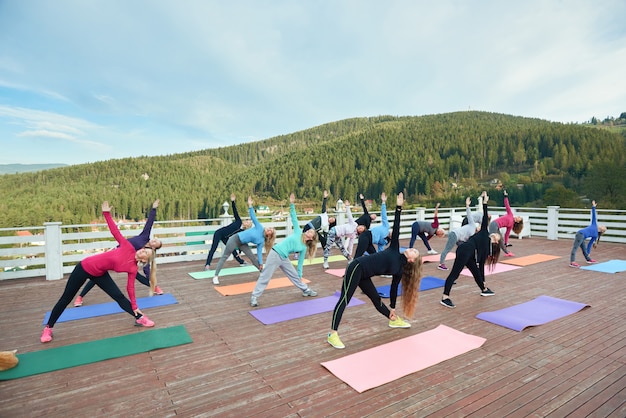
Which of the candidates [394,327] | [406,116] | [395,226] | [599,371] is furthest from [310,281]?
[406,116]

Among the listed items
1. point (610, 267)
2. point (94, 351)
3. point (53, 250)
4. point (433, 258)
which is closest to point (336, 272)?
point (433, 258)

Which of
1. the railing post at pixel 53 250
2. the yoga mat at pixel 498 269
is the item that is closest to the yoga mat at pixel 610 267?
the yoga mat at pixel 498 269

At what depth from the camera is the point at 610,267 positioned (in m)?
7.66

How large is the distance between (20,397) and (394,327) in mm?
3739

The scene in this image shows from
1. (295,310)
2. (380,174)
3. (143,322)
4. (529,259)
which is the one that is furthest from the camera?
(380,174)

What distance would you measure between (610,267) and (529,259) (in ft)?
5.26

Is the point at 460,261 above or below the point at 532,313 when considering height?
above

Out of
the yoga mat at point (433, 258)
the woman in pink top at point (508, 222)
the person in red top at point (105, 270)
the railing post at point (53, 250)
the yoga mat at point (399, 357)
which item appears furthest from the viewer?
the yoga mat at point (433, 258)

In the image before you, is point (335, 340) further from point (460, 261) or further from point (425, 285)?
point (425, 285)

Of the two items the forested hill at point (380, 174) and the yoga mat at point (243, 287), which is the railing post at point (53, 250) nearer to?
the yoga mat at point (243, 287)

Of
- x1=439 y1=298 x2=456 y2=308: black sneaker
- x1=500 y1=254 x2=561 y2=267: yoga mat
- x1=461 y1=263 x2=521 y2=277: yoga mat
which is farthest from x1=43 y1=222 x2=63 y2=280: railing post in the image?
x1=500 y1=254 x2=561 y2=267: yoga mat

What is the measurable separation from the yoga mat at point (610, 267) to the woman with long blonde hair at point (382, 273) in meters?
6.18

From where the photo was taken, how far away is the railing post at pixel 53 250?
699 cm

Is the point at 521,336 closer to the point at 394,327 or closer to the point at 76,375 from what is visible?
the point at 394,327
